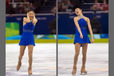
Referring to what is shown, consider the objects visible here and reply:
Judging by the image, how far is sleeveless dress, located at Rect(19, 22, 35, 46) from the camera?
5.44 metres

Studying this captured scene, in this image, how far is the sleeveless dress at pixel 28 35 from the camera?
214 inches

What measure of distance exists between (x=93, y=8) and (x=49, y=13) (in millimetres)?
1977

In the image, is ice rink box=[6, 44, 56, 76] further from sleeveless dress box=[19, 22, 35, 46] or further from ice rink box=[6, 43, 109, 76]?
sleeveless dress box=[19, 22, 35, 46]

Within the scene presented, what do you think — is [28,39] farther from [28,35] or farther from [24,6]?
[24,6]

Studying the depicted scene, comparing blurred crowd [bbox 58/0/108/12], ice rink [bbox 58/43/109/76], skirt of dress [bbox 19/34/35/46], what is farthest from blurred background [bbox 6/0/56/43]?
skirt of dress [bbox 19/34/35/46]

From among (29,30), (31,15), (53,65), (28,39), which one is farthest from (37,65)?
(31,15)

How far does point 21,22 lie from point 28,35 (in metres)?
9.26

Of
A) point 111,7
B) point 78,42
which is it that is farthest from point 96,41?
point 111,7

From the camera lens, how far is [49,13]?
1555cm

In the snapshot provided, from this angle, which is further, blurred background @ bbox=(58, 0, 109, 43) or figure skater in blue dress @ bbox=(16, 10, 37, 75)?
blurred background @ bbox=(58, 0, 109, 43)

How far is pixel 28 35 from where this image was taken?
554 cm

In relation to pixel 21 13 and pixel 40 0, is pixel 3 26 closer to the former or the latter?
pixel 21 13

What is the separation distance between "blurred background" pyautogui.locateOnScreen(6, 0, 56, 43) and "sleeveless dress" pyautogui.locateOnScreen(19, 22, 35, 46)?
8.75 metres

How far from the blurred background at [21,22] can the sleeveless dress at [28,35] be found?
28.7 feet
